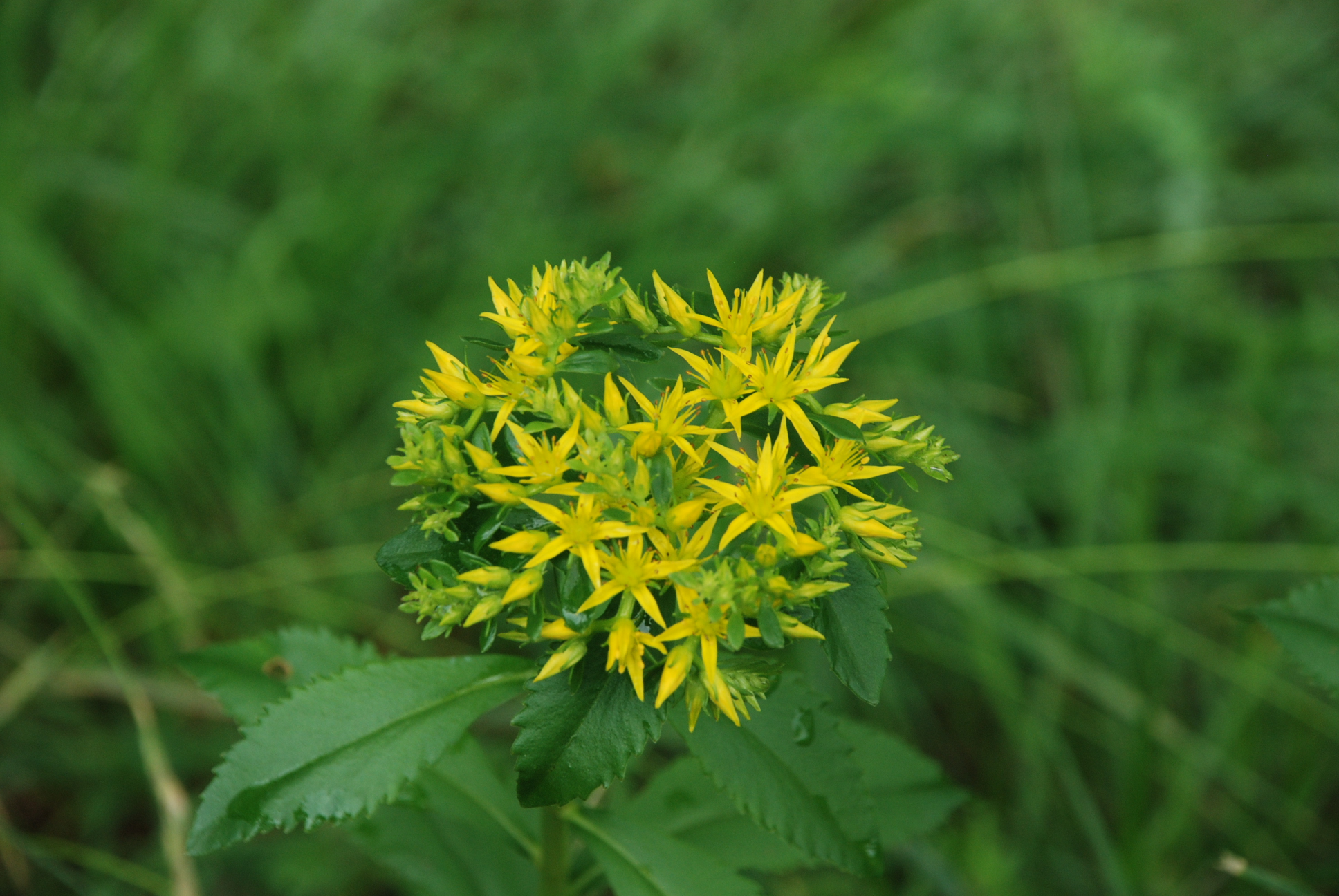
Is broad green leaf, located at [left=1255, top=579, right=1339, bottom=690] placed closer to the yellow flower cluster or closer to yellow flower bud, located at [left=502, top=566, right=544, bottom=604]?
the yellow flower cluster

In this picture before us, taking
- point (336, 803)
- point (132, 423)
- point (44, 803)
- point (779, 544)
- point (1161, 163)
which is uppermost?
point (1161, 163)

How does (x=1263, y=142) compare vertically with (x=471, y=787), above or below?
above

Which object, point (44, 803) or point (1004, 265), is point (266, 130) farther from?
point (1004, 265)

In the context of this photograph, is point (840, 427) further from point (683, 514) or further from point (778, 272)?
point (778, 272)

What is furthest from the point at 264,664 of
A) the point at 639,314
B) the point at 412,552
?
the point at 639,314

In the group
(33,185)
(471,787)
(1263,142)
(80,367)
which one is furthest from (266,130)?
(1263,142)

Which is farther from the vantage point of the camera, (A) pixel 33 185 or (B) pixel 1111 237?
(B) pixel 1111 237

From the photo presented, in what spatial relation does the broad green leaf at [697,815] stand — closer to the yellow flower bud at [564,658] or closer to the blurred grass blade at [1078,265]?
the yellow flower bud at [564,658]

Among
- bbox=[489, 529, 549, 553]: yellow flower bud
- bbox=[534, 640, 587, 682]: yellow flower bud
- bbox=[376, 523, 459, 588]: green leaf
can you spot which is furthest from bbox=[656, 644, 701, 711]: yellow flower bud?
bbox=[376, 523, 459, 588]: green leaf
